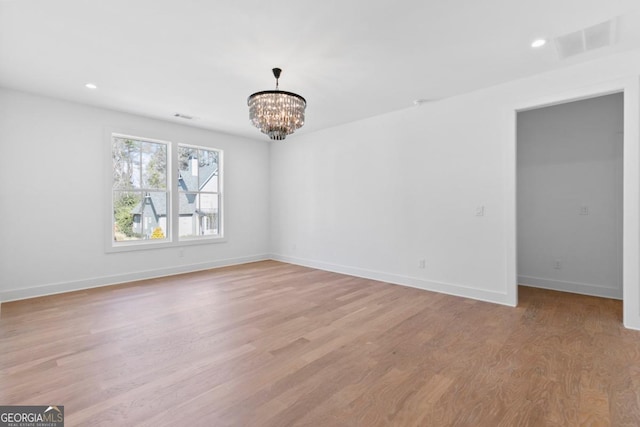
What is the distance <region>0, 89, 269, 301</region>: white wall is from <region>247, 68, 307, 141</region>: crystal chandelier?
119 inches

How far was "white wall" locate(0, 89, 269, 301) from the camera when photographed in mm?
3766

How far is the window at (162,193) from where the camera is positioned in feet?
15.6

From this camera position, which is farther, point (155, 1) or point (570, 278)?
point (570, 278)

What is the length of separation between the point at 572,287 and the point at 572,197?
1.25 m

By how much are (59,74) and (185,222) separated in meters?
2.85

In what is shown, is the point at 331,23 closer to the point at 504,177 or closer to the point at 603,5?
the point at 603,5

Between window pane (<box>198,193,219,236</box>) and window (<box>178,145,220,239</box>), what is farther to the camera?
window pane (<box>198,193,219,236</box>)

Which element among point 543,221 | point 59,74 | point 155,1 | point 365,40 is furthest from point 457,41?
point 59,74

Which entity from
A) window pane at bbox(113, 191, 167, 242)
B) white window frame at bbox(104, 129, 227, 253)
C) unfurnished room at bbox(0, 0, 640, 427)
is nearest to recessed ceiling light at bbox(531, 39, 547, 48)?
unfurnished room at bbox(0, 0, 640, 427)

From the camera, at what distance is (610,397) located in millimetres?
1835

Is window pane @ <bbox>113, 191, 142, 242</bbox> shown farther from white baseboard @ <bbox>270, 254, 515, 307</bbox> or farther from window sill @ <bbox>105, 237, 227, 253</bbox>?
white baseboard @ <bbox>270, 254, 515, 307</bbox>

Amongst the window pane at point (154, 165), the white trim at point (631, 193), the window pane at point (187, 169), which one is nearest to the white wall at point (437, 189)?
the white trim at point (631, 193)

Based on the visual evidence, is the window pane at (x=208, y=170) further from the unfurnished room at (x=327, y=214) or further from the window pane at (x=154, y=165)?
the window pane at (x=154, y=165)

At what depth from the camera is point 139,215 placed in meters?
4.98
